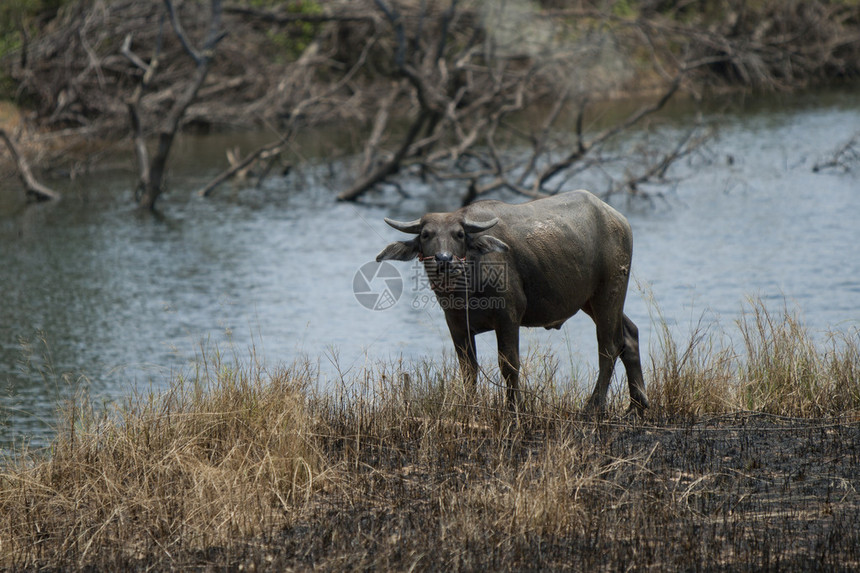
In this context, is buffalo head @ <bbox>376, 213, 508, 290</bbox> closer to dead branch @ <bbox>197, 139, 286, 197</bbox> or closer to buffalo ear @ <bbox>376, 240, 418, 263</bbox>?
buffalo ear @ <bbox>376, 240, 418, 263</bbox>

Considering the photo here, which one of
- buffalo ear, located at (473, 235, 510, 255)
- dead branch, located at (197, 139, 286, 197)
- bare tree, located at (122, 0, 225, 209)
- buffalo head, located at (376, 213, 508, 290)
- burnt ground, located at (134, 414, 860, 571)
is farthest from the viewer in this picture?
dead branch, located at (197, 139, 286, 197)

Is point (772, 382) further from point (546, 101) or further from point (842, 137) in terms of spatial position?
point (546, 101)

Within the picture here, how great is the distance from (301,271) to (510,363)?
373 inches

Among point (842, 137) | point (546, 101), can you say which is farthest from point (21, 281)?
point (546, 101)

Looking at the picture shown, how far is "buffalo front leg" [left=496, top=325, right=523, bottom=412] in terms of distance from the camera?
652 centimetres

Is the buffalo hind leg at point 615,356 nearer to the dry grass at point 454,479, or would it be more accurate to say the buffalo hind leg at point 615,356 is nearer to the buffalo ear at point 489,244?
the dry grass at point 454,479

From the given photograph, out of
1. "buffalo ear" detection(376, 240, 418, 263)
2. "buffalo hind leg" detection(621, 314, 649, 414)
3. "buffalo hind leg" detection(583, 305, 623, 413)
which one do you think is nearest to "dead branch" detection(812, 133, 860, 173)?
"buffalo hind leg" detection(621, 314, 649, 414)

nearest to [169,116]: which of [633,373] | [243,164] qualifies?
[243,164]

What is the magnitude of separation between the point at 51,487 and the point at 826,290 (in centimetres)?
1002

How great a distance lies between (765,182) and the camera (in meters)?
20.4

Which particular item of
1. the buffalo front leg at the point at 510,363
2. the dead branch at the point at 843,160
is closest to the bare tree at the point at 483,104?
the dead branch at the point at 843,160
